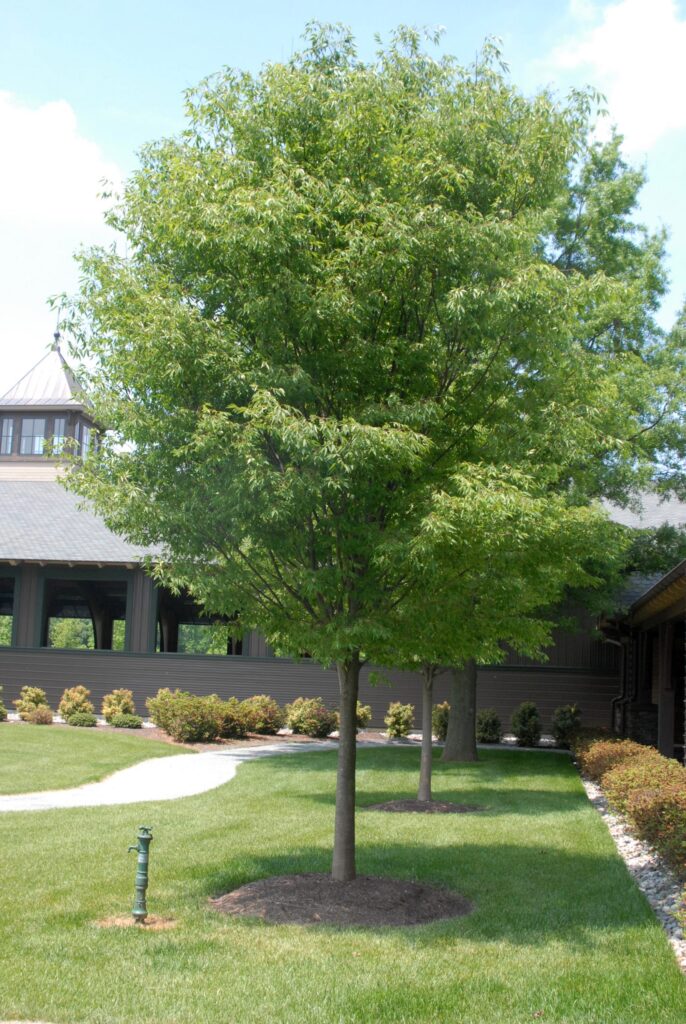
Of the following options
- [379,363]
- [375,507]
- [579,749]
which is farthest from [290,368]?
[579,749]

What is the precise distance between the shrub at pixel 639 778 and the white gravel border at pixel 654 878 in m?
0.37

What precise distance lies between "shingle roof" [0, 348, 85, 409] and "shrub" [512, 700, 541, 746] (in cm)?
1874

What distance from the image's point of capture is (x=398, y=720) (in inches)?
950

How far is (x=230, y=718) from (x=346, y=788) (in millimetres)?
14456

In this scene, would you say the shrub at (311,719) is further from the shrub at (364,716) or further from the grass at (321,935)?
the grass at (321,935)

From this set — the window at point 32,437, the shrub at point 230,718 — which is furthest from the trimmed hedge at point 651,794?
the window at point 32,437

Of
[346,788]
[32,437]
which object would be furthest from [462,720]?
[32,437]

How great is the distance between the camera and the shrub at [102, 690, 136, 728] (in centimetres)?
2372

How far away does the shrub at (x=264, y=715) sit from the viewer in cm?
2334

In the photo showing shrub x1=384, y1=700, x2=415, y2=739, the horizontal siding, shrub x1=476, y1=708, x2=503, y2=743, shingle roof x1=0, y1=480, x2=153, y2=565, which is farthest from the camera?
the horizontal siding

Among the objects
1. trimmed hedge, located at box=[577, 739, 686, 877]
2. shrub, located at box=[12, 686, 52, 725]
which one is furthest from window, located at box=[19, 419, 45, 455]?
trimmed hedge, located at box=[577, 739, 686, 877]

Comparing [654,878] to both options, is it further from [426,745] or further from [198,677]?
[198,677]

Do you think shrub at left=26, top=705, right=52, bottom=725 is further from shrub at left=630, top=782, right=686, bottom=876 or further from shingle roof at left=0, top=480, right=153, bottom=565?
shrub at left=630, top=782, right=686, bottom=876

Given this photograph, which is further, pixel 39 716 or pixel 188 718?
pixel 39 716
